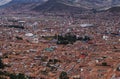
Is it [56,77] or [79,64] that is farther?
[79,64]

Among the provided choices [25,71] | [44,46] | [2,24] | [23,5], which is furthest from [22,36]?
[23,5]

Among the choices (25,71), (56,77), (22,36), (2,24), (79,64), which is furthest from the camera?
(2,24)

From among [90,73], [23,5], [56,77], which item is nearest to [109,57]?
[90,73]

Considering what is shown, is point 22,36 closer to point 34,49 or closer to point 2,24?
point 34,49

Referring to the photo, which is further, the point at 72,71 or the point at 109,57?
the point at 109,57

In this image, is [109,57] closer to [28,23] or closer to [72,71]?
[72,71]

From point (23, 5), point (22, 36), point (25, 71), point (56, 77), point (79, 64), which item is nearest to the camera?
point (56, 77)

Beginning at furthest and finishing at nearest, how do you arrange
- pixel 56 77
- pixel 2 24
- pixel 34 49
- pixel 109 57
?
pixel 2 24, pixel 34 49, pixel 109 57, pixel 56 77

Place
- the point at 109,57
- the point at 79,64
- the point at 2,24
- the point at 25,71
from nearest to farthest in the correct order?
the point at 25,71 < the point at 79,64 < the point at 109,57 < the point at 2,24
